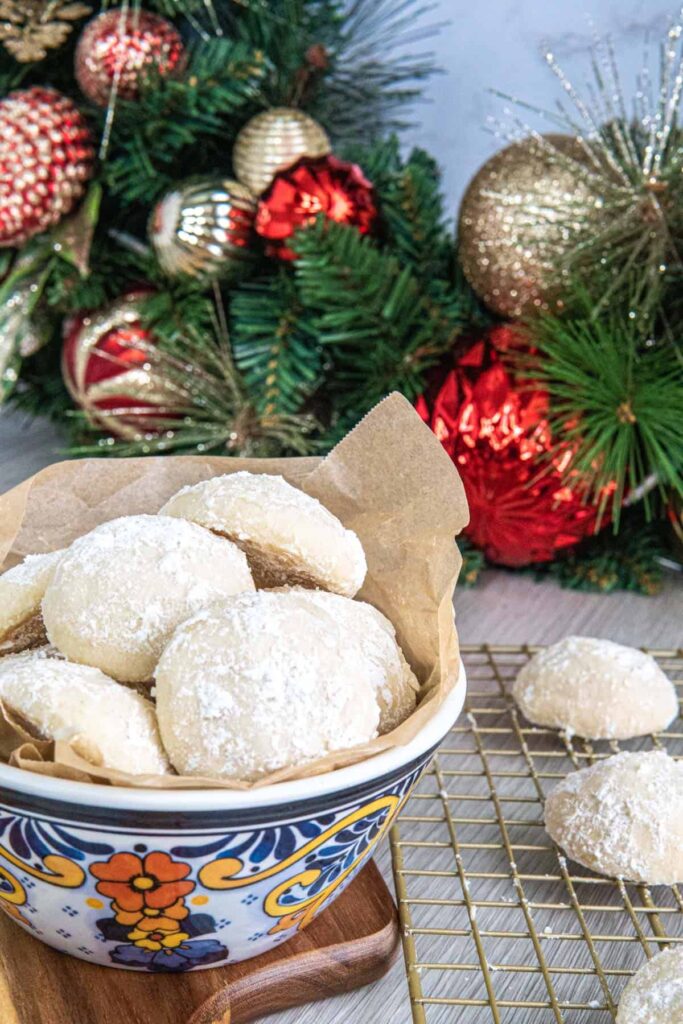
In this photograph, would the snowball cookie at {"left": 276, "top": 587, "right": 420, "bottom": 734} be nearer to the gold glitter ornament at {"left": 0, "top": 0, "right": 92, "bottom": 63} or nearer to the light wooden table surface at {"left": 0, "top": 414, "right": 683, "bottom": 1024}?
the light wooden table surface at {"left": 0, "top": 414, "right": 683, "bottom": 1024}

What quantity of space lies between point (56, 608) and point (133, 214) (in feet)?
2.91

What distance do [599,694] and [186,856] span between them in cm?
41

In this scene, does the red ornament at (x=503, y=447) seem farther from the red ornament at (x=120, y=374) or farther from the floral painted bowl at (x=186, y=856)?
the floral painted bowl at (x=186, y=856)

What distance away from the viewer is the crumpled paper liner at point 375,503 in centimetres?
66

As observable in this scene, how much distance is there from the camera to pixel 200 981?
568 mm

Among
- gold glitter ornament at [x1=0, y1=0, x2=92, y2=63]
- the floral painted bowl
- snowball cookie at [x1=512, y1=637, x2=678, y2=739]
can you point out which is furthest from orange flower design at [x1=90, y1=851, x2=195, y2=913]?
gold glitter ornament at [x1=0, y1=0, x2=92, y2=63]

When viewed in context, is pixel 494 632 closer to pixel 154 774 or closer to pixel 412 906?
pixel 412 906

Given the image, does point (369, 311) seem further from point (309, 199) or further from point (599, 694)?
point (599, 694)

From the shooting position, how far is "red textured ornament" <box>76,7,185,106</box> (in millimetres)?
1097

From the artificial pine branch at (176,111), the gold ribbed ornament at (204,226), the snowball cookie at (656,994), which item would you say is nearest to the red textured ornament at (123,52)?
the artificial pine branch at (176,111)

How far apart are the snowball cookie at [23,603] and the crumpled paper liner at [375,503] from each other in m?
0.06

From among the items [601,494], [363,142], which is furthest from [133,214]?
[601,494]

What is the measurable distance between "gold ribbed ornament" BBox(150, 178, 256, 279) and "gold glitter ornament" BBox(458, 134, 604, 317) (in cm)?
24

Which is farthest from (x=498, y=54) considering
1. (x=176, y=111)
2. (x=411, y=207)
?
(x=176, y=111)
